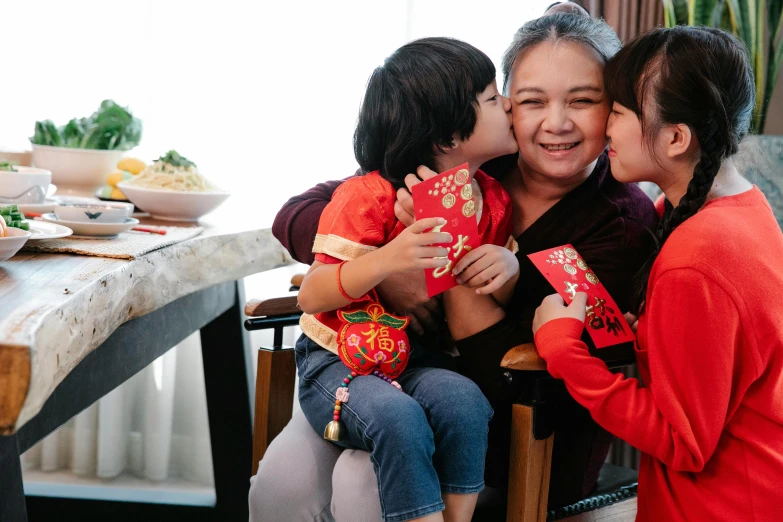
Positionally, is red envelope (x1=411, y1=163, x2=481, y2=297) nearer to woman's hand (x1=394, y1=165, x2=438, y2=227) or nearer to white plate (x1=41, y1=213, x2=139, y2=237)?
woman's hand (x1=394, y1=165, x2=438, y2=227)

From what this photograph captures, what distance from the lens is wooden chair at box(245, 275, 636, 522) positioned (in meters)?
1.29

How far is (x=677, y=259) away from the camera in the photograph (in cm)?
121

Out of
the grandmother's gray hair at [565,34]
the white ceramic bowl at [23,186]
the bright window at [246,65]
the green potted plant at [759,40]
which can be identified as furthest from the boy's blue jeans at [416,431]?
the bright window at [246,65]

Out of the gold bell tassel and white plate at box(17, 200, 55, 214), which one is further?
white plate at box(17, 200, 55, 214)

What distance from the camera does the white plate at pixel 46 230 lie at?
4.28ft

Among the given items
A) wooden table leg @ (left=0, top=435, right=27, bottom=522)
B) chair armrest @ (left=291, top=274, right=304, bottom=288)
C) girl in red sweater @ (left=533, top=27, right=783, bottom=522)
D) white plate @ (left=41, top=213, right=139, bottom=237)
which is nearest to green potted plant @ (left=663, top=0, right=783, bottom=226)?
girl in red sweater @ (left=533, top=27, right=783, bottom=522)

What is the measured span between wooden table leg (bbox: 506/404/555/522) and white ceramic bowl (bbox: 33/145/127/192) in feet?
4.49

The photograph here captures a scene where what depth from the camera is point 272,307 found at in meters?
1.64

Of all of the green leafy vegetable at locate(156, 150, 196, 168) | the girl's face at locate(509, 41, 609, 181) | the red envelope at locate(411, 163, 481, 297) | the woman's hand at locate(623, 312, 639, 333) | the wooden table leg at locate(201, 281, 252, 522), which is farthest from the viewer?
the wooden table leg at locate(201, 281, 252, 522)

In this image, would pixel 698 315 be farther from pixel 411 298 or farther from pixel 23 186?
pixel 23 186

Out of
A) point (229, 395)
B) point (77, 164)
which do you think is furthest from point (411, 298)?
point (77, 164)

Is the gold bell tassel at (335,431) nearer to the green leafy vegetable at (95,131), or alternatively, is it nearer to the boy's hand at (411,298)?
the boy's hand at (411,298)

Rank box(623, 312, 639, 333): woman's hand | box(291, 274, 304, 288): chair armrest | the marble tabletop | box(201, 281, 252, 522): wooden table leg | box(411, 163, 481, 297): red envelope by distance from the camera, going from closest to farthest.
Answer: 1. the marble tabletop
2. box(411, 163, 481, 297): red envelope
3. box(623, 312, 639, 333): woman's hand
4. box(291, 274, 304, 288): chair armrest
5. box(201, 281, 252, 522): wooden table leg

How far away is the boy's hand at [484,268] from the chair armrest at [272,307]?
1.46 ft
